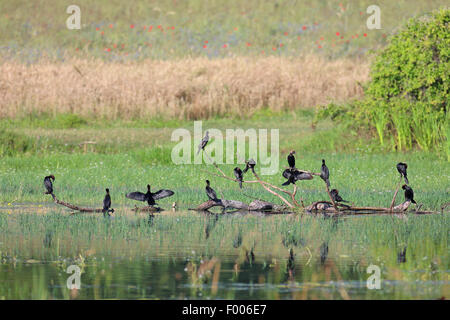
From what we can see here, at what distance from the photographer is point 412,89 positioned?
23.1 metres

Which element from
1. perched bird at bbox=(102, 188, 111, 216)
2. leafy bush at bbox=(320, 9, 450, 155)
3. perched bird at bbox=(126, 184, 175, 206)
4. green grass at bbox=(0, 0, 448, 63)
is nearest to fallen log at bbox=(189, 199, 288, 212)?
perched bird at bbox=(126, 184, 175, 206)

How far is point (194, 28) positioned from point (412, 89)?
117 feet

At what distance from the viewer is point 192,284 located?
8.92 m

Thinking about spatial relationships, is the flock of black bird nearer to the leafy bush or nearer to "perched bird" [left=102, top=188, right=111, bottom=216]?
"perched bird" [left=102, top=188, right=111, bottom=216]

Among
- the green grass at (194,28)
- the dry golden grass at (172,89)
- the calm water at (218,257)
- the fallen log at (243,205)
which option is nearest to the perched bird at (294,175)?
the calm water at (218,257)

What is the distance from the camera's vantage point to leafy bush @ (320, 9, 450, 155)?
2277 cm

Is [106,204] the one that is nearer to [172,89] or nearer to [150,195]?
[150,195]

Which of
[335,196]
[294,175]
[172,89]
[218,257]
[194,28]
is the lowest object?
[218,257]

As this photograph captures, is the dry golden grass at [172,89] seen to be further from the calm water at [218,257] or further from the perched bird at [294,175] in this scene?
the calm water at [218,257]

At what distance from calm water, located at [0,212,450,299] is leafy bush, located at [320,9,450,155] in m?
9.55

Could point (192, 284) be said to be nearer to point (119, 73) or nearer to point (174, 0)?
point (119, 73)

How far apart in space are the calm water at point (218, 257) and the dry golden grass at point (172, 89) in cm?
1844

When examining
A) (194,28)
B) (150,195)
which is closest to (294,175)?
(150,195)

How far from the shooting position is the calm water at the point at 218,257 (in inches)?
342
